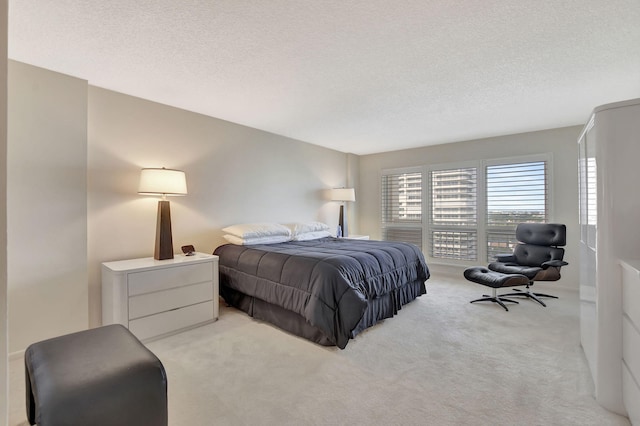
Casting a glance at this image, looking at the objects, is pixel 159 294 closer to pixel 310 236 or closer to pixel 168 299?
pixel 168 299

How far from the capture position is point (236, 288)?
319 cm

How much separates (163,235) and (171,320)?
32.0 inches

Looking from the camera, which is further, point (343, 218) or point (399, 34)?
point (343, 218)

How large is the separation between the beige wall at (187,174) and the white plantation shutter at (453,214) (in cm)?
231

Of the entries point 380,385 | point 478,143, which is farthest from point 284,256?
point 478,143

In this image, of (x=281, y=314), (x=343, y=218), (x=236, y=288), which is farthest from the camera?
(x=343, y=218)

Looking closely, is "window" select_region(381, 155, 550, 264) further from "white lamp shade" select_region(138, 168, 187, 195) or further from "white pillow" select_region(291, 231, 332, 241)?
"white lamp shade" select_region(138, 168, 187, 195)

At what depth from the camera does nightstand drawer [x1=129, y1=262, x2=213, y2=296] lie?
2.51m

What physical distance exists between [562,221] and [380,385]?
3941 mm

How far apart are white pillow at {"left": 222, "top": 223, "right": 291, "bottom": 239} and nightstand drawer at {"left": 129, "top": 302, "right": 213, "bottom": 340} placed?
2.96ft

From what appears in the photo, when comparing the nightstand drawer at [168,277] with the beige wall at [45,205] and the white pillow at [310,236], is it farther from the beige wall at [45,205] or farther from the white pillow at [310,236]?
the white pillow at [310,236]

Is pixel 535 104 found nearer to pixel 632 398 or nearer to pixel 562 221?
pixel 562 221

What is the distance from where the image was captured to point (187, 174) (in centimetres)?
346

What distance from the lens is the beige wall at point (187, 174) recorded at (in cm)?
282
